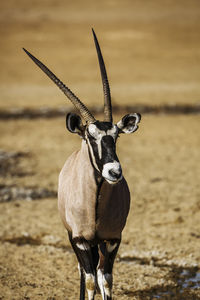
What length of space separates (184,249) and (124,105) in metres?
14.4

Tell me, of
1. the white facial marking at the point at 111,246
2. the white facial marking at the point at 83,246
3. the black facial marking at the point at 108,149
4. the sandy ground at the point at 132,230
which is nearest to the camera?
the black facial marking at the point at 108,149

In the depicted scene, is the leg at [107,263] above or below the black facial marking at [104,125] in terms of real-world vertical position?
below

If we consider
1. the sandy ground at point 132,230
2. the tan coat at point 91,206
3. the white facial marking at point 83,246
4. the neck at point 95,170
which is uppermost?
the neck at point 95,170

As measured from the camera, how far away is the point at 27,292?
19.2 ft

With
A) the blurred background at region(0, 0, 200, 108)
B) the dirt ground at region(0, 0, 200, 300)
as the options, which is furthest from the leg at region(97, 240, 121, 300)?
the blurred background at region(0, 0, 200, 108)

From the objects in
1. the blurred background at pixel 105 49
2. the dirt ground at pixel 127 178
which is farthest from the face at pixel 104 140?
the blurred background at pixel 105 49

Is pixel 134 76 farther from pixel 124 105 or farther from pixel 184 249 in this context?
pixel 184 249

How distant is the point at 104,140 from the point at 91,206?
753mm

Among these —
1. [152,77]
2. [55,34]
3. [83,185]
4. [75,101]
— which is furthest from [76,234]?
[55,34]

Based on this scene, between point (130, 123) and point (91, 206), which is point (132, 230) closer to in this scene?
point (91, 206)

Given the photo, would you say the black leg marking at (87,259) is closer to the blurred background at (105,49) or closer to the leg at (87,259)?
the leg at (87,259)

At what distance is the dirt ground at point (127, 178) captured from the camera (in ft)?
20.7

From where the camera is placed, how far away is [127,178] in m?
11.0

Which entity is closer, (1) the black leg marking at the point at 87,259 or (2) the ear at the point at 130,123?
(2) the ear at the point at 130,123
